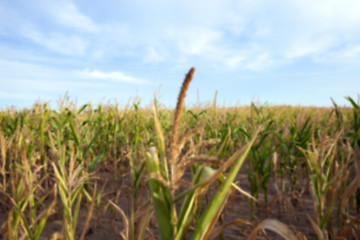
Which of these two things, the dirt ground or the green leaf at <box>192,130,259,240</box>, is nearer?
the green leaf at <box>192,130,259,240</box>

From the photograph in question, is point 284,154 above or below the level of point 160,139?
below

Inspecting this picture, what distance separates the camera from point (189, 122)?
482 centimetres

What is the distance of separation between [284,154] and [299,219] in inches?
22.0

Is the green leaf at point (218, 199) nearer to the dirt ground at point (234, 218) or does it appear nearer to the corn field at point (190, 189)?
the corn field at point (190, 189)

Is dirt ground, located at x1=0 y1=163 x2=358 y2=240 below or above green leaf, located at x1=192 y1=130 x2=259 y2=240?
below

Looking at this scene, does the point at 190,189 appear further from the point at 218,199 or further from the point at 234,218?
the point at 234,218

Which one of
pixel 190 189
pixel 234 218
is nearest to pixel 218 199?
pixel 190 189

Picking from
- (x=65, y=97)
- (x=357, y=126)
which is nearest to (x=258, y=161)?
(x=357, y=126)

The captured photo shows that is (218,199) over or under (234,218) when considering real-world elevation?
over

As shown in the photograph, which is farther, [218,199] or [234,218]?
[234,218]

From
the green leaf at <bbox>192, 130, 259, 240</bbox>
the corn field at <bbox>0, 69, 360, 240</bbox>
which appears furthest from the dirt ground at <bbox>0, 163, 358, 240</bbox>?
the green leaf at <bbox>192, 130, 259, 240</bbox>

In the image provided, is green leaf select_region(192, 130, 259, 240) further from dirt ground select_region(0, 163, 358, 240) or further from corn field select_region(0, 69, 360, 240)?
dirt ground select_region(0, 163, 358, 240)

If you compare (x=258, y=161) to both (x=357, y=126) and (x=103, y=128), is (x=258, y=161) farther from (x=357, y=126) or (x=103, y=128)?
(x=103, y=128)

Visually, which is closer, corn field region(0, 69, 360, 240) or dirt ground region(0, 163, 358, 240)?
corn field region(0, 69, 360, 240)
